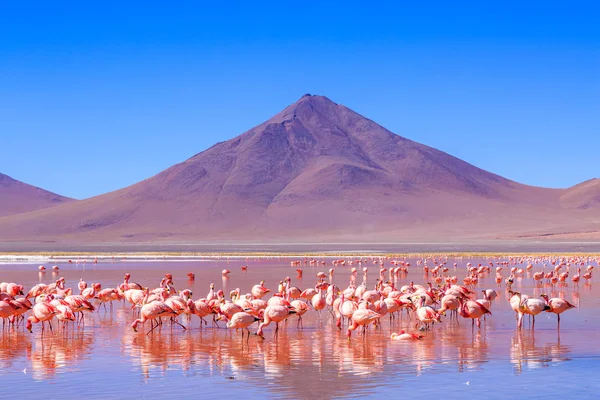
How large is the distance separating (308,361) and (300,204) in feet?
483

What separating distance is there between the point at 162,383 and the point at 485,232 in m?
120

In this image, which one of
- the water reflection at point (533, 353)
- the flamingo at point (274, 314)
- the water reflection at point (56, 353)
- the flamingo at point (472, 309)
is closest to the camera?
the water reflection at point (56, 353)

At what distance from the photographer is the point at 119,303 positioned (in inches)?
823

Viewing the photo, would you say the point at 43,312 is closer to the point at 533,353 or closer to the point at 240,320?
the point at 240,320

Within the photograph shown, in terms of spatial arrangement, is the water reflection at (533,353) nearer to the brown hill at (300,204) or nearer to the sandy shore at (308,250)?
the sandy shore at (308,250)

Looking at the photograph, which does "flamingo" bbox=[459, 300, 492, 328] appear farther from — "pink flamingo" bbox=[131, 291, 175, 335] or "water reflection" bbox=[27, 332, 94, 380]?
"water reflection" bbox=[27, 332, 94, 380]

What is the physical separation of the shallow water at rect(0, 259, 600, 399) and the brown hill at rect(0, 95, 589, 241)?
10629cm

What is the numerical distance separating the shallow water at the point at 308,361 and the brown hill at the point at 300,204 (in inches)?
4185

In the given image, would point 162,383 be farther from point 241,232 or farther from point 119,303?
point 241,232

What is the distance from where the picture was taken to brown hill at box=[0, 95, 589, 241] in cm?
14088

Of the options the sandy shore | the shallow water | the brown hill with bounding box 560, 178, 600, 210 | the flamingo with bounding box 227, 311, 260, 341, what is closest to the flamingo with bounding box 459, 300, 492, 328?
the shallow water

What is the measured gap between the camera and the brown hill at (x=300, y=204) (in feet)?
462

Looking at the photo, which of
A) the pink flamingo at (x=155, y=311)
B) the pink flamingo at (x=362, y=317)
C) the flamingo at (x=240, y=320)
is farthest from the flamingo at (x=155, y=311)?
the pink flamingo at (x=362, y=317)

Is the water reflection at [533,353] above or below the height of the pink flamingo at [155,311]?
below
